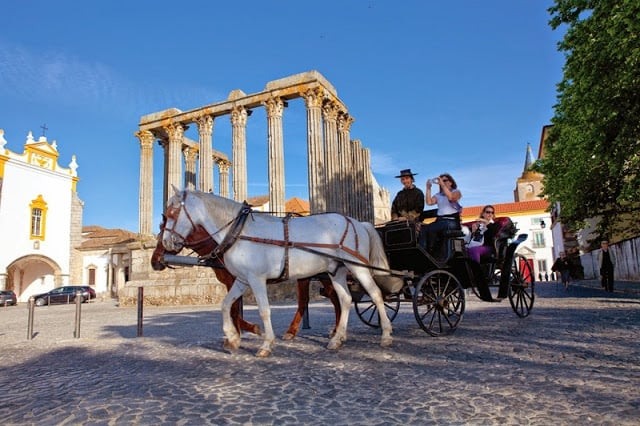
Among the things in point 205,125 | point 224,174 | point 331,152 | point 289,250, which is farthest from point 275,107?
point 289,250

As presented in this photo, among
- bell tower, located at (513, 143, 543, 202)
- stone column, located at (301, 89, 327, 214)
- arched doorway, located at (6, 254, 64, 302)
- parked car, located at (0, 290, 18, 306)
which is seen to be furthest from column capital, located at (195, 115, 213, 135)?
bell tower, located at (513, 143, 543, 202)

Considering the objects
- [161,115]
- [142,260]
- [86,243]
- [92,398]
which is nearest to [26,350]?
[92,398]

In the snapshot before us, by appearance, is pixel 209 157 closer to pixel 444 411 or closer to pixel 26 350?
pixel 26 350

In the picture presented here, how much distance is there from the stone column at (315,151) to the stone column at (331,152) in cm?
41

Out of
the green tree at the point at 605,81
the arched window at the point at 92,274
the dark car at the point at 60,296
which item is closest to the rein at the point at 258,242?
the green tree at the point at 605,81

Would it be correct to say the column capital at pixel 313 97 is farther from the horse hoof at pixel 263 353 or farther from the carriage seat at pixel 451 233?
the horse hoof at pixel 263 353

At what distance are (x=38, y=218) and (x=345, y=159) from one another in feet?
91.6

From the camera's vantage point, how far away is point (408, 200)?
644 cm


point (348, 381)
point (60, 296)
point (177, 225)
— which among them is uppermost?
point (177, 225)

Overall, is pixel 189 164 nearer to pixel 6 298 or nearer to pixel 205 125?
pixel 205 125

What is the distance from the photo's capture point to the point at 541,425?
102 inches

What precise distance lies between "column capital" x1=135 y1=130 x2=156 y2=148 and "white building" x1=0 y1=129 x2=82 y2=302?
1634cm

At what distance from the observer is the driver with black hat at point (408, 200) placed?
6391 millimetres

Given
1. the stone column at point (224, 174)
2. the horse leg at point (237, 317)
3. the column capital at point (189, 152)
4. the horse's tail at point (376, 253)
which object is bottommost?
the horse leg at point (237, 317)
